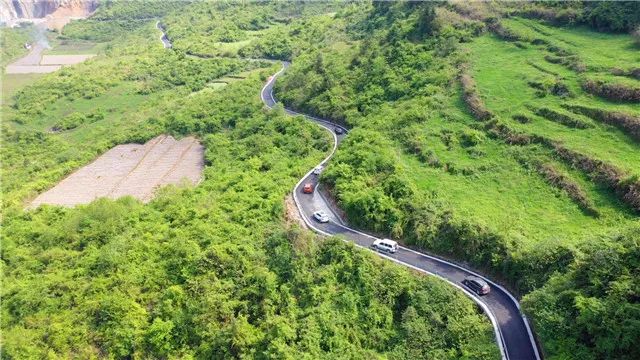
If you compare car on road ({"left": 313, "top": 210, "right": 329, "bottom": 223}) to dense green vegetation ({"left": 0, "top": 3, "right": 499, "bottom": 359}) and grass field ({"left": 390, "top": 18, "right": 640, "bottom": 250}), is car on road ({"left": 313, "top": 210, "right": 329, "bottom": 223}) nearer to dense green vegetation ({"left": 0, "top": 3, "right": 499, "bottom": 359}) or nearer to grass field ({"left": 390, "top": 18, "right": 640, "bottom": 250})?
dense green vegetation ({"left": 0, "top": 3, "right": 499, "bottom": 359})

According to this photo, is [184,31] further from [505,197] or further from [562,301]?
[562,301]

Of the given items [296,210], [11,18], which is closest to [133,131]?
[296,210]

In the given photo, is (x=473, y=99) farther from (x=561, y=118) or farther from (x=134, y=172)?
(x=134, y=172)

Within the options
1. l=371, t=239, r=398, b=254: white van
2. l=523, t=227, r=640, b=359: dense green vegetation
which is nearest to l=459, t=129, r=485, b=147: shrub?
l=371, t=239, r=398, b=254: white van

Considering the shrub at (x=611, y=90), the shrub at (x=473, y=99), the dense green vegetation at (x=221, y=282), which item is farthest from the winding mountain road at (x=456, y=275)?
the shrub at (x=611, y=90)

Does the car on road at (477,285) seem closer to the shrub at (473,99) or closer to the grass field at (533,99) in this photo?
the grass field at (533,99)
